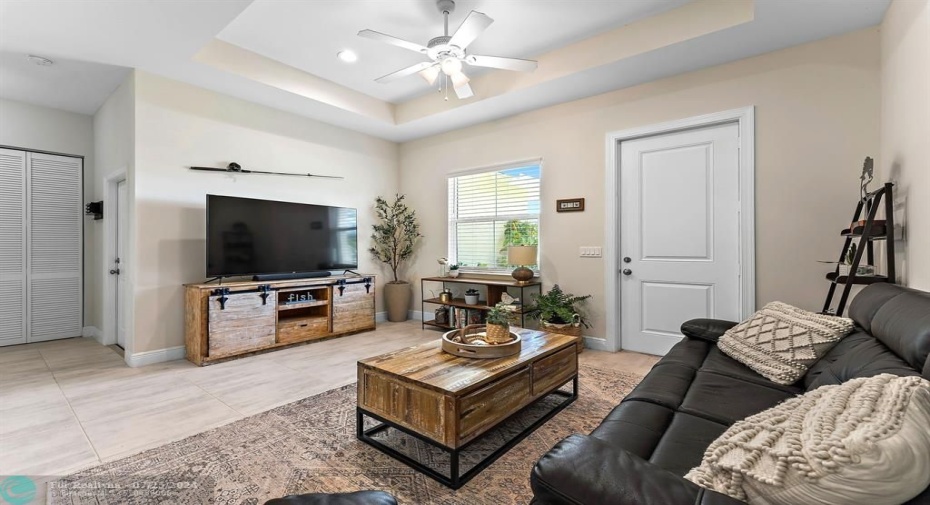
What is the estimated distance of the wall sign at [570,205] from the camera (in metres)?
4.24

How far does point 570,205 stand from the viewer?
4312mm

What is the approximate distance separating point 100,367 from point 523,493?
3979mm

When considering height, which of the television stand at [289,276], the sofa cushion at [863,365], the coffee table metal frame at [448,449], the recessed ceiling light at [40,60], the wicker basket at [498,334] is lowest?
the coffee table metal frame at [448,449]

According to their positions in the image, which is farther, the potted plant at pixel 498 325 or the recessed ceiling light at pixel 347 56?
the recessed ceiling light at pixel 347 56

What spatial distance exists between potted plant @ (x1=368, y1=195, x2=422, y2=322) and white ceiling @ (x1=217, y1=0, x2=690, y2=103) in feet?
7.02

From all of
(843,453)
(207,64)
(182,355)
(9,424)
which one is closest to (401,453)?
(843,453)

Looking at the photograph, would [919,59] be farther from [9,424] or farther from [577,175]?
[9,424]

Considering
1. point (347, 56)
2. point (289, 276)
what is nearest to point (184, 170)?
point (289, 276)

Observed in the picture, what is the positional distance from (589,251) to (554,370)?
1975 mm

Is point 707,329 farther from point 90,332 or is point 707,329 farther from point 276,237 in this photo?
point 90,332

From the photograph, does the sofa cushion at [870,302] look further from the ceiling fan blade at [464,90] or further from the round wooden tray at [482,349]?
the ceiling fan blade at [464,90]

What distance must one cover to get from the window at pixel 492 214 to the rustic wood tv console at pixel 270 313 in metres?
1.33

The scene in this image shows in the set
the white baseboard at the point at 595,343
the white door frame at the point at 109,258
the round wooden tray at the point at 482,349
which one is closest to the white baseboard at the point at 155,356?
the white door frame at the point at 109,258

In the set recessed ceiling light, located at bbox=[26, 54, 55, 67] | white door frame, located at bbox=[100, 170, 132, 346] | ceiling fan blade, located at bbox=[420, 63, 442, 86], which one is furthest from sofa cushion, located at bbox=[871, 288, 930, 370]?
white door frame, located at bbox=[100, 170, 132, 346]
